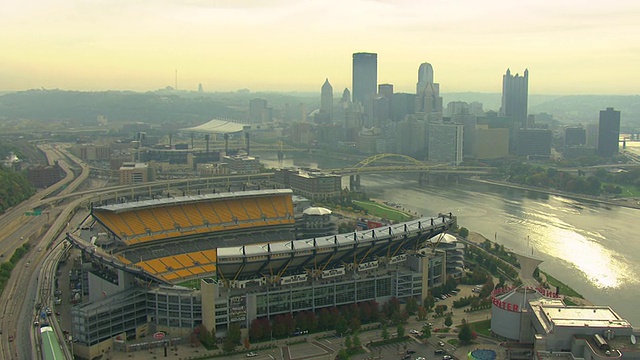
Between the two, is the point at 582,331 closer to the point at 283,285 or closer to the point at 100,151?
the point at 283,285

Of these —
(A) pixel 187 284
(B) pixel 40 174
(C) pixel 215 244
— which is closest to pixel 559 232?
(C) pixel 215 244

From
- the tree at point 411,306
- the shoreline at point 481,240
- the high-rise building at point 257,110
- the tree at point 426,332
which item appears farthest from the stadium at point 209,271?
the high-rise building at point 257,110

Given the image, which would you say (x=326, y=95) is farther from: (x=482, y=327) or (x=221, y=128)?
(x=482, y=327)

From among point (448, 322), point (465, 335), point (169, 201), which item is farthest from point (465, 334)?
point (169, 201)

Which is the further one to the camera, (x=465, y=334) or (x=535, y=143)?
(x=535, y=143)

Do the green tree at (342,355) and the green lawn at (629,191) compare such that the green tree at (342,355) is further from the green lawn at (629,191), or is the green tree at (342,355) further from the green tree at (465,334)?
the green lawn at (629,191)

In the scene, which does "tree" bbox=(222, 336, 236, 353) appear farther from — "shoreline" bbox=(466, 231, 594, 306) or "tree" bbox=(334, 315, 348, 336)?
"shoreline" bbox=(466, 231, 594, 306)

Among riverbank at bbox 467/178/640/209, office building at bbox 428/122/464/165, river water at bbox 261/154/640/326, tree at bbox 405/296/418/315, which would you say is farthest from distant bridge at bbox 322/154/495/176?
tree at bbox 405/296/418/315
